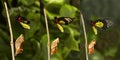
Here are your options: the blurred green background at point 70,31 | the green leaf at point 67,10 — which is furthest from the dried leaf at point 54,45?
the green leaf at point 67,10

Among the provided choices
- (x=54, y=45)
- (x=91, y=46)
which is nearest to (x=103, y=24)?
(x=91, y=46)

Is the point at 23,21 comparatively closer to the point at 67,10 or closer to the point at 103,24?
the point at 67,10

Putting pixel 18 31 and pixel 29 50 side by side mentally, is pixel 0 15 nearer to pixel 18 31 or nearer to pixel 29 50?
pixel 18 31

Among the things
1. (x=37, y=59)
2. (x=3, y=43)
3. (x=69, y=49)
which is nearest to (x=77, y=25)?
(x=69, y=49)

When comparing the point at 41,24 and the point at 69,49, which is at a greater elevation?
the point at 41,24

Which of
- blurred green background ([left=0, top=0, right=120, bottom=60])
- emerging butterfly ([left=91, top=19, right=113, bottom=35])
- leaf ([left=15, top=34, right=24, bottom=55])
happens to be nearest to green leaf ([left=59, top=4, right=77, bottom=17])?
blurred green background ([left=0, top=0, right=120, bottom=60])

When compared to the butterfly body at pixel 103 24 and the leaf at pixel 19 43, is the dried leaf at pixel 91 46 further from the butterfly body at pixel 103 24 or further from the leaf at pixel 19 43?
the leaf at pixel 19 43

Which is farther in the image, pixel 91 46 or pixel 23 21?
pixel 91 46

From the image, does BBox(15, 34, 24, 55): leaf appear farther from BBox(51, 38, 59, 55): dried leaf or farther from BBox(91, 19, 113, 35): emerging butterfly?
BBox(91, 19, 113, 35): emerging butterfly
